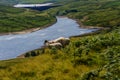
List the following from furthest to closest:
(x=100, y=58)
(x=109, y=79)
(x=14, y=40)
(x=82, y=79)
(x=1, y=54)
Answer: (x=14, y=40), (x=1, y=54), (x=100, y=58), (x=82, y=79), (x=109, y=79)

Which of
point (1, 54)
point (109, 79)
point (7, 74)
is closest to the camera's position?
point (109, 79)

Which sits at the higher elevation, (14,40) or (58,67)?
(58,67)

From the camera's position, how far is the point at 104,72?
18172 millimetres

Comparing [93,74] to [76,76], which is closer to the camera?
[93,74]

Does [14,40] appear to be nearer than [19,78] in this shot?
No

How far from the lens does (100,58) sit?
23234 mm

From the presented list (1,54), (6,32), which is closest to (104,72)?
(1,54)

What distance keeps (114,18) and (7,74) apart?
562 feet

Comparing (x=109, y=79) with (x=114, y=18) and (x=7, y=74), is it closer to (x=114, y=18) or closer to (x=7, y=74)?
(x=7, y=74)

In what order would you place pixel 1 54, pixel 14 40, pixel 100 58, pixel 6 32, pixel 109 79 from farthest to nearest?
pixel 6 32
pixel 14 40
pixel 1 54
pixel 100 58
pixel 109 79

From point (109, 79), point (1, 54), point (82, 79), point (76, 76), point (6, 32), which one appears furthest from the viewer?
point (6, 32)

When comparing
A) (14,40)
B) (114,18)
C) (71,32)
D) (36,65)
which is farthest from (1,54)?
(36,65)

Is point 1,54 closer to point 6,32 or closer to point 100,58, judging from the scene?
point 6,32

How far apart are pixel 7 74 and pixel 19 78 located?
123cm
